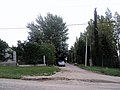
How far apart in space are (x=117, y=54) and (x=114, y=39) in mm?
4723

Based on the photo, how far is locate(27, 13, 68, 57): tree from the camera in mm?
97188

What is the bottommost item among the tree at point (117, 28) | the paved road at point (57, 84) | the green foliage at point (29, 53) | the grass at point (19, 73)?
the paved road at point (57, 84)


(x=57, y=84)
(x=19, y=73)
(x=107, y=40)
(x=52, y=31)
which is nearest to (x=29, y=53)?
(x=107, y=40)

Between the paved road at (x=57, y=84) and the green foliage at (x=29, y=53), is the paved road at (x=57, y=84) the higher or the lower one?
the lower one

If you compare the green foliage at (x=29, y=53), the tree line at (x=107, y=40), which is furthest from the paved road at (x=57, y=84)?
the tree line at (x=107, y=40)

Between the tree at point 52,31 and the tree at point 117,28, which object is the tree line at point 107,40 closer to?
the tree at point 117,28

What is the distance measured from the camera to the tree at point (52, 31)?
97.2 metres

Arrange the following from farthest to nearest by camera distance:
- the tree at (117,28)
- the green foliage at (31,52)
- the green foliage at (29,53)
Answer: the tree at (117,28)
the green foliage at (29,53)
the green foliage at (31,52)

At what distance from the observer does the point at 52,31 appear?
→ 97.8 metres

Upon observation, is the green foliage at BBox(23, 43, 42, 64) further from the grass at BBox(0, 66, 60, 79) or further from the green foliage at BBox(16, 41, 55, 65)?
the grass at BBox(0, 66, 60, 79)

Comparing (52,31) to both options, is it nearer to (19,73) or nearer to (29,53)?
(29,53)

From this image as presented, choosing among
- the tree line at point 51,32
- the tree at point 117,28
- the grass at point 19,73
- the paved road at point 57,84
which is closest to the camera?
the paved road at point 57,84

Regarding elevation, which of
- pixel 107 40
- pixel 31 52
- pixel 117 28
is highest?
pixel 117 28

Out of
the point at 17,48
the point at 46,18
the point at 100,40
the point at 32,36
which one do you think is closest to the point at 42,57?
the point at 17,48
